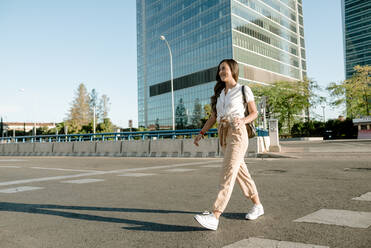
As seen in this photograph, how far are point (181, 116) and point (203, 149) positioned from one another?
6484 centimetres

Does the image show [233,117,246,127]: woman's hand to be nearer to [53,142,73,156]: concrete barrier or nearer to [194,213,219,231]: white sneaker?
[194,213,219,231]: white sneaker

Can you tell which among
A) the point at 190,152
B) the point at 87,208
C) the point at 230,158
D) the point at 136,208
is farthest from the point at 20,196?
the point at 190,152

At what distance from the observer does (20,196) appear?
5785 millimetres

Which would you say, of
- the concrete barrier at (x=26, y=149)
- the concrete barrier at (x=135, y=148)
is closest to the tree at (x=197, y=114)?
the concrete barrier at (x=26, y=149)

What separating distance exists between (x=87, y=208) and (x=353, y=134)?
140 feet

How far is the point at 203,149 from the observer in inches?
648

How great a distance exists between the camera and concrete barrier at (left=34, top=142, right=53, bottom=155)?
2356cm

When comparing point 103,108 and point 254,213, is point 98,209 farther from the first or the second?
point 103,108

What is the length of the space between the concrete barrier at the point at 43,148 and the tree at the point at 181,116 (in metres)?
55.8

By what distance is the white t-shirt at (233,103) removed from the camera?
3436mm

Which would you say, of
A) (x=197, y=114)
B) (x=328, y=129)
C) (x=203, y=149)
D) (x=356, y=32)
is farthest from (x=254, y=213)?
(x=356, y=32)

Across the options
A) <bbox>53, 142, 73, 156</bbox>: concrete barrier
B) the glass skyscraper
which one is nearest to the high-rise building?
the glass skyscraper

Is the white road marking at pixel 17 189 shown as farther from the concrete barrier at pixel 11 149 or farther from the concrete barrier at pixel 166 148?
the concrete barrier at pixel 11 149

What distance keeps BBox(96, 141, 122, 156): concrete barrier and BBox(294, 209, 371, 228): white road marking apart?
16.6 metres
